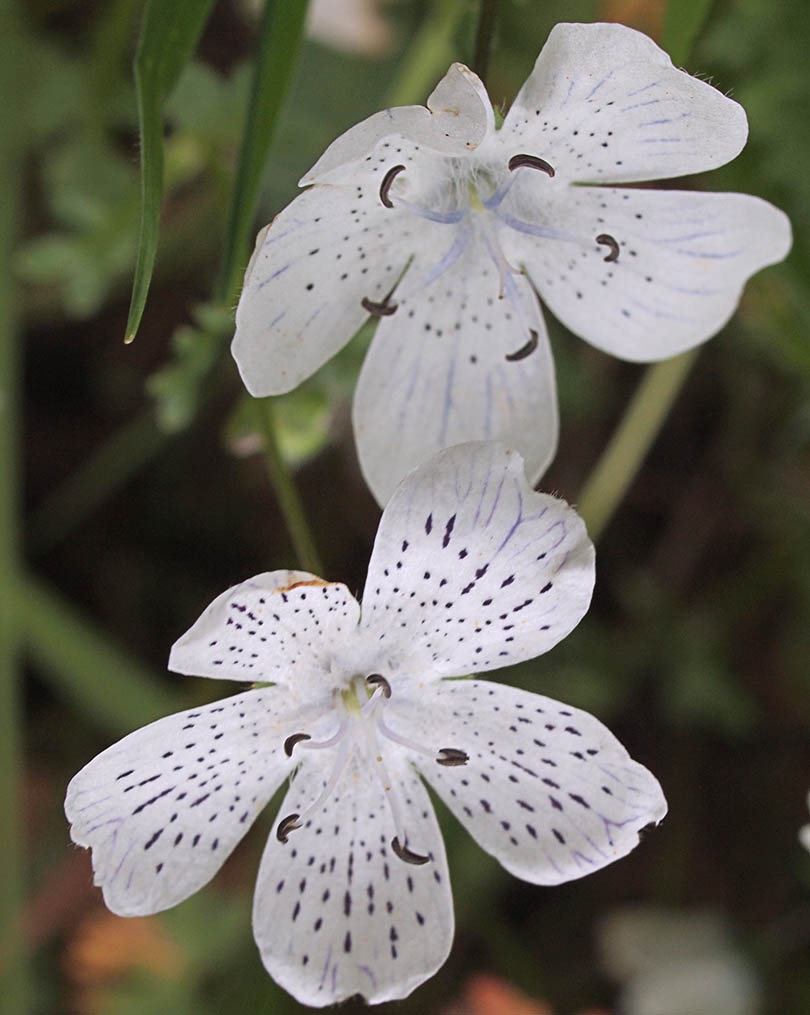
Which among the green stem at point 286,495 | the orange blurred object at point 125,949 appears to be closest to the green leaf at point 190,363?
the green stem at point 286,495

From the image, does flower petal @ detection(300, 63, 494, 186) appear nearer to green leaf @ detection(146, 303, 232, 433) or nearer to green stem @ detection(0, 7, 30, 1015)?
green leaf @ detection(146, 303, 232, 433)

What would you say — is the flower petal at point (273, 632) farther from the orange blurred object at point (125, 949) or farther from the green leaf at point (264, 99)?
the orange blurred object at point (125, 949)

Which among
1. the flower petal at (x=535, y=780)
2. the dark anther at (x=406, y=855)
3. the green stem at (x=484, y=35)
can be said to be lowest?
the dark anther at (x=406, y=855)

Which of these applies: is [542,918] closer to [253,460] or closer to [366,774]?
[253,460]

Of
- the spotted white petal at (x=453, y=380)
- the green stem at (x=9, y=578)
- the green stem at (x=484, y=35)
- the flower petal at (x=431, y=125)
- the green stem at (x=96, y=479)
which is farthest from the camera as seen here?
the green stem at (x=96, y=479)

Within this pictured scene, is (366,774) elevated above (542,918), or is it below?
above

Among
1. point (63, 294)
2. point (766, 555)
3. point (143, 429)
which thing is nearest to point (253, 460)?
point (143, 429)

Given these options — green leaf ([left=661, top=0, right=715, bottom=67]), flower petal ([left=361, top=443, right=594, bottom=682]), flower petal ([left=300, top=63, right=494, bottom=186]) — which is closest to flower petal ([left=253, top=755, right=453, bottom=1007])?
flower petal ([left=361, top=443, right=594, bottom=682])
